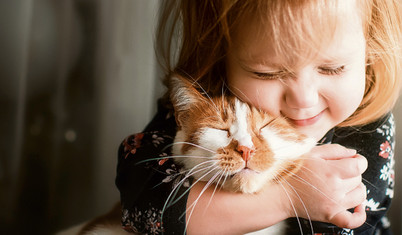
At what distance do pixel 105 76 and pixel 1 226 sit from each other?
588mm

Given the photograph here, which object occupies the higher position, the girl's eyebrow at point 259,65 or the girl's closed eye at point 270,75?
the girl's eyebrow at point 259,65

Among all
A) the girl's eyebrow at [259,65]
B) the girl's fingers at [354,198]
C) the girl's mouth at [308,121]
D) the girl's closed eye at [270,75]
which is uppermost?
the girl's eyebrow at [259,65]

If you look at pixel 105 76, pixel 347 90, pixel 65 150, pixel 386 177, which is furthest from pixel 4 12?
pixel 386 177

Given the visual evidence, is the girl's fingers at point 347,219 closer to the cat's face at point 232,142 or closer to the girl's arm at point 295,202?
the girl's arm at point 295,202

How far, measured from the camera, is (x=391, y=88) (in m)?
0.90

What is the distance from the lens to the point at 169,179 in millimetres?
850

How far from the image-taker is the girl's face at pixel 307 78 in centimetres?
74

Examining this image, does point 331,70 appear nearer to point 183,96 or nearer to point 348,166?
point 348,166

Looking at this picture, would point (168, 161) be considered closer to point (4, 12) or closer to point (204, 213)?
point (204, 213)

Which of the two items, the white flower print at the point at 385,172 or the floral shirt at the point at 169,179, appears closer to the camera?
the floral shirt at the point at 169,179

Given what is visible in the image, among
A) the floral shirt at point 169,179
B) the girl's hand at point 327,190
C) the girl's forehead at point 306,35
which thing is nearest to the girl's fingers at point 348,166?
the girl's hand at point 327,190

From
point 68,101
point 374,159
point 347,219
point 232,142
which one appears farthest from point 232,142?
point 68,101

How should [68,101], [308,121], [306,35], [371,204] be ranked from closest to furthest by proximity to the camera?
1. [306,35]
2. [308,121]
3. [371,204]
4. [68,101]

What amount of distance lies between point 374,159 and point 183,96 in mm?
464
